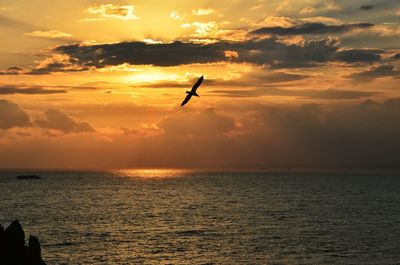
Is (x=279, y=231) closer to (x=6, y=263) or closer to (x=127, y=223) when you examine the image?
(x=127, y=223)

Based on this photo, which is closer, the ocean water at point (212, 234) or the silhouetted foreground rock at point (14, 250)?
the silhouetted foreground rock at point (14, 250)

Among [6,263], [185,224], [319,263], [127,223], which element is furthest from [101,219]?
[6,263]

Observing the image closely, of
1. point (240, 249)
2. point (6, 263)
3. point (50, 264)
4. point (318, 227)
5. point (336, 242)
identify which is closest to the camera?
point (6, 263)

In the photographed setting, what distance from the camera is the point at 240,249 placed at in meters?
71.3

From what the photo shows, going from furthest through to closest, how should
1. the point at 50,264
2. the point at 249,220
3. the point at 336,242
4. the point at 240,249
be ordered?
the point at 249,220, the point at 336,242, the point at 240,249, the point at 50,264

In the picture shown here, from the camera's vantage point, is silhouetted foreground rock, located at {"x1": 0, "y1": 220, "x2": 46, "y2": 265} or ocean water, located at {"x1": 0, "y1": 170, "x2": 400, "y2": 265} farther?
ocean water, located at {"x1": 0, "y1": 170, "x2": 400, "y2": 265}

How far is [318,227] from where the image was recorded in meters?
97.2

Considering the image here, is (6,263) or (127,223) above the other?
(6,263)

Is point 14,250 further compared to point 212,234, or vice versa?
point 212,234

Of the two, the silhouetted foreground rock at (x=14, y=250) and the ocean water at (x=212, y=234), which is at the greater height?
the silhouetted foreground rock at (x=14, y=250)

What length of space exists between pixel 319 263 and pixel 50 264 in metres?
29.8

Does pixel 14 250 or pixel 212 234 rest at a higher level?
pixel 14 250

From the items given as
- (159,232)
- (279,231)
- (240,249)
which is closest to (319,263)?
(240,249)

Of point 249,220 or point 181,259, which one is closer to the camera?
point 181,259
